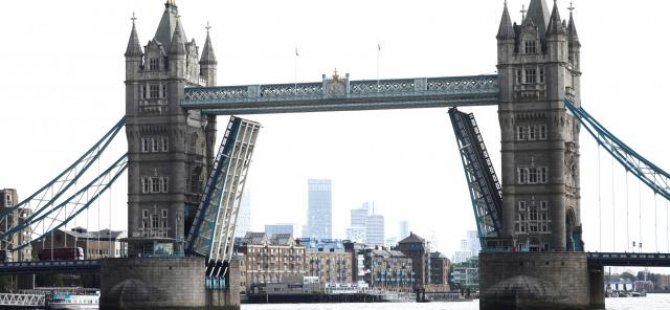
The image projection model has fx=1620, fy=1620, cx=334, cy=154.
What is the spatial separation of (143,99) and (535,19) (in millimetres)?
34072

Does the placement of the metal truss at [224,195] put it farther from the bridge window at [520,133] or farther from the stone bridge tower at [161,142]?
the bridge window at [520,133]

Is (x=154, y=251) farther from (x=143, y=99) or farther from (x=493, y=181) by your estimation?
(x=493, y=181)

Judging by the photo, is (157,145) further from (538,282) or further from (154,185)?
(538,282)

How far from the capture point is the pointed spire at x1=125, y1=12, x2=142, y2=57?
5482 inches

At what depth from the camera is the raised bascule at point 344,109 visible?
12512 cm

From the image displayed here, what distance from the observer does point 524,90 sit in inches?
5015

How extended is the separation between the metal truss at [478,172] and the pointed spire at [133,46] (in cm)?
2848

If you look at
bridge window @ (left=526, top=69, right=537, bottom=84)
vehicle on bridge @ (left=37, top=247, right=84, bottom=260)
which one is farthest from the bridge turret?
bridge window @ (left=526, top=69, right=537, bottom=84)

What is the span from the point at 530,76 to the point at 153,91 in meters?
32.7

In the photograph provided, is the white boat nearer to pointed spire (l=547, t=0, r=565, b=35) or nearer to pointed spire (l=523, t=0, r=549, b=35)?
pointed spire (l=523, t=0, r=549, b=35)

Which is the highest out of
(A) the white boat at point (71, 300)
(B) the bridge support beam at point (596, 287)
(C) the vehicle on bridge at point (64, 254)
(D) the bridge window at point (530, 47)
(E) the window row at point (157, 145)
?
(D) the bridge window at point (530, 47)

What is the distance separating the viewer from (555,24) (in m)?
127

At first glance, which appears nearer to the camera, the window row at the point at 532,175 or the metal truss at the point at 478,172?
the window row at the point at 532,175

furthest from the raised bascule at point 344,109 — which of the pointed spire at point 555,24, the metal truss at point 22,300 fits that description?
the metal truss at point 22,300
